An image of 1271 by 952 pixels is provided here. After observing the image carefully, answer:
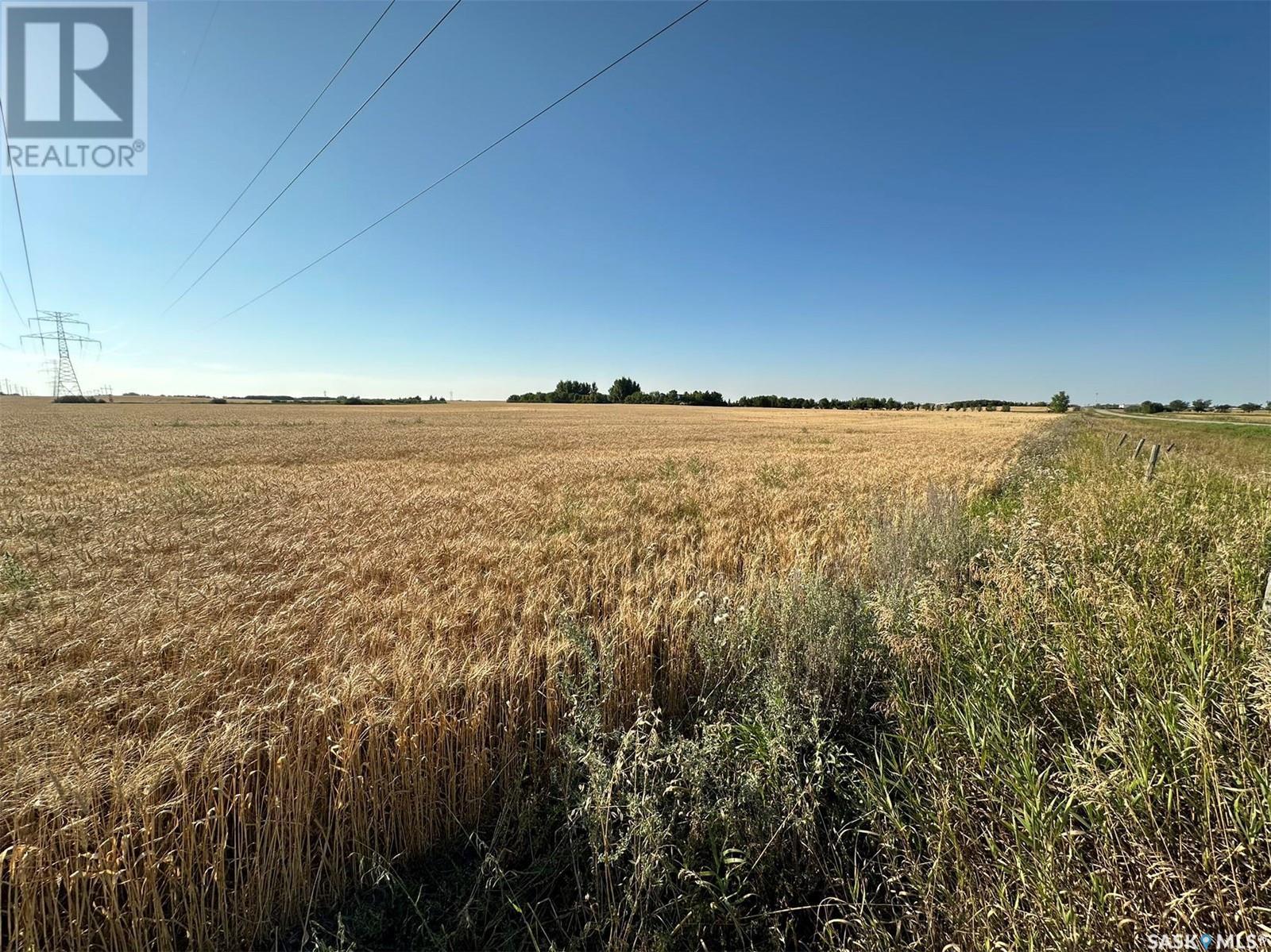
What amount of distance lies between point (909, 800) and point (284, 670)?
3.73 m

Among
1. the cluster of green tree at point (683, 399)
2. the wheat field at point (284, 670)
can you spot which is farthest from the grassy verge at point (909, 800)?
the cluster of green tree at point (683, 399)

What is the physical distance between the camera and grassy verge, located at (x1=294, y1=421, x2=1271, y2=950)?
1.80m

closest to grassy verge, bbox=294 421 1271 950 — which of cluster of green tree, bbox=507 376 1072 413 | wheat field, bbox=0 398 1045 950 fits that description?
wheat field, bbox=0 398 1045 950

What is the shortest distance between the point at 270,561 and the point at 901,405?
158969 millimetres

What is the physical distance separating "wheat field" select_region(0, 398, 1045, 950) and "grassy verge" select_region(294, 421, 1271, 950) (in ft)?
1.03

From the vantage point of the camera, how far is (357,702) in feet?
8.89

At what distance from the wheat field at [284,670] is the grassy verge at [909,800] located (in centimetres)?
31

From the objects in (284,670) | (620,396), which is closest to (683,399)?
(620,396)

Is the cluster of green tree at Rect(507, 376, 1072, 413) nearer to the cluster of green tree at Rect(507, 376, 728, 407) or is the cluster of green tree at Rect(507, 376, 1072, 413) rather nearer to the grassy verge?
the cluster of green tree at Rect(507, 376, 728, 407)

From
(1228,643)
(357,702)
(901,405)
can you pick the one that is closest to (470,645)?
(357,702)

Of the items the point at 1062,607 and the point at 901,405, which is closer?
the point at 1062,607

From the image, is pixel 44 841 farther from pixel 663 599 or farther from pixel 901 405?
pixel 901 405

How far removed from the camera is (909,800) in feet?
7.65

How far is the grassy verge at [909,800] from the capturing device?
180cm
